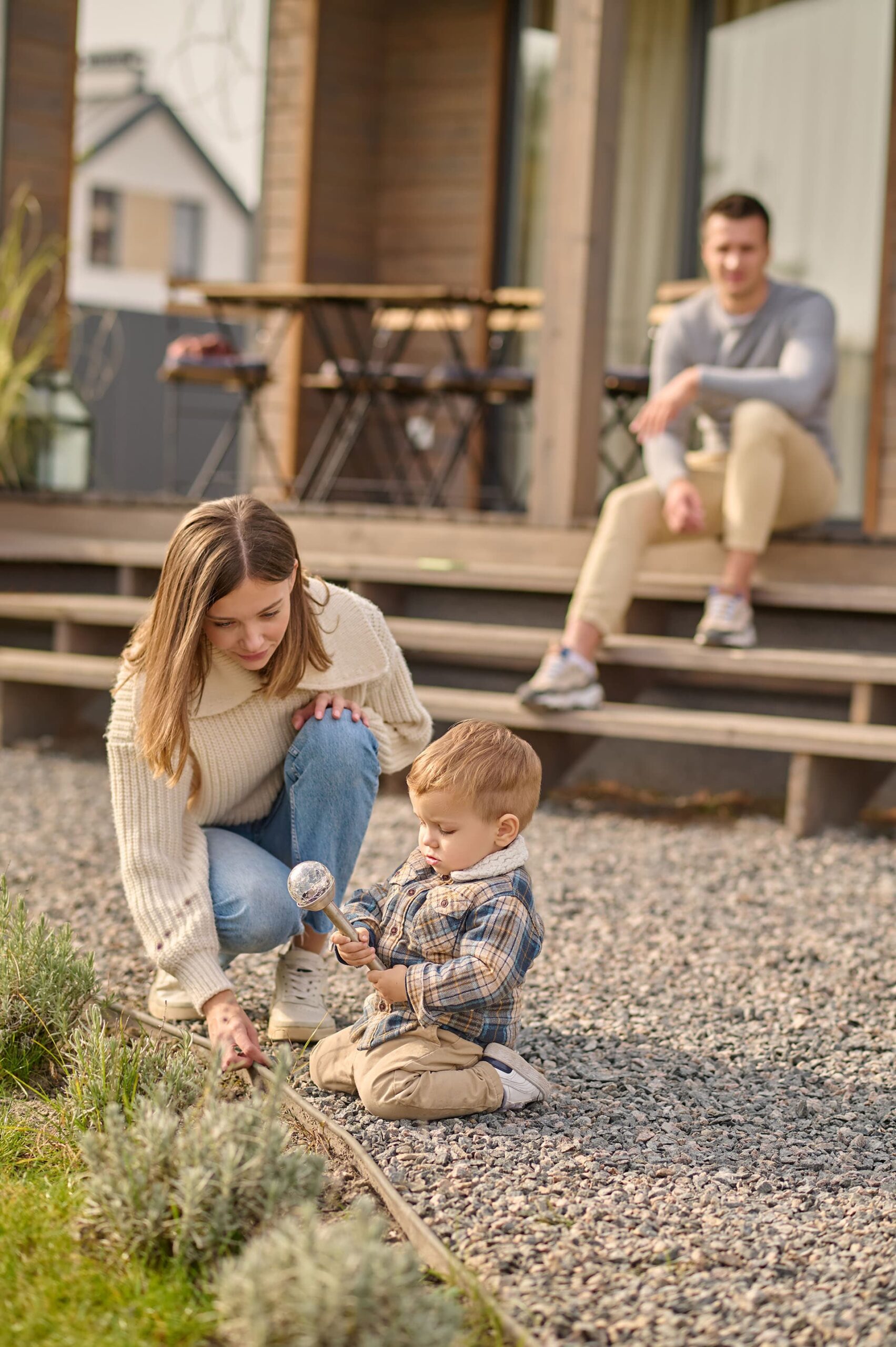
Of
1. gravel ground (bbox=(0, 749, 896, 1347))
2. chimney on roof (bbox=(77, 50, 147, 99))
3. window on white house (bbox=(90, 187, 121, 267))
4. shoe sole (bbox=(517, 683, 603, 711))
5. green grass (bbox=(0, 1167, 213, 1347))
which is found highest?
chimney on roof (bbox=(77, 50, 147, 99))

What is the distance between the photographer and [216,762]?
7.73 ft

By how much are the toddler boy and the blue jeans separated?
0.19 m

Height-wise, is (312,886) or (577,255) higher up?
(577,255)

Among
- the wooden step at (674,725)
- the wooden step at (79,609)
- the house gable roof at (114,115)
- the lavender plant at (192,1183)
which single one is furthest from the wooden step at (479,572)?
the house gable roof at (114,115)

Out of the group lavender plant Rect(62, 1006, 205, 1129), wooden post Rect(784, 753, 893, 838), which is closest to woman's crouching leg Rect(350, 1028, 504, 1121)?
lavender plant Rect(62, 1006, 205, 1129)

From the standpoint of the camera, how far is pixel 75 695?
5.05 meters

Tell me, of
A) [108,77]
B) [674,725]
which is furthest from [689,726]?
[108,77]

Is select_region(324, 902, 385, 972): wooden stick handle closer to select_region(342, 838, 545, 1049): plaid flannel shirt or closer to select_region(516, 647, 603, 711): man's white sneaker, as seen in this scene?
select_region(342, 838, 545, 1049): plaid flannel shirt

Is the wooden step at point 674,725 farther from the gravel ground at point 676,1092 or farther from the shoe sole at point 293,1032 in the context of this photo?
the shoe sole at point 293,1032

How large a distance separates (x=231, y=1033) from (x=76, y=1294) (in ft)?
1.91

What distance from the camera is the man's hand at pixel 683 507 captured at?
13.6ft

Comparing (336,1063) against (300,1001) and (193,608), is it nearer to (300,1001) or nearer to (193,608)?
(300,1001)

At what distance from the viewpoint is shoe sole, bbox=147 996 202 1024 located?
2.43 metres

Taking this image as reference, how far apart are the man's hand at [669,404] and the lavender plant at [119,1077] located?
104 inches
